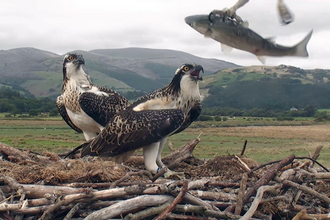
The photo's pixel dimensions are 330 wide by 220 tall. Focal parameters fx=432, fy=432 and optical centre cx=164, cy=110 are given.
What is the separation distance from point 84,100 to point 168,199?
3.32 m

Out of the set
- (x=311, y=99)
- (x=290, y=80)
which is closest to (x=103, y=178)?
(x=311, y=99)

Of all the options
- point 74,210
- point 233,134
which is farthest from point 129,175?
point 233,134

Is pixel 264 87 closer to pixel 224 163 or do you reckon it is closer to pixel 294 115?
pixel 294 115

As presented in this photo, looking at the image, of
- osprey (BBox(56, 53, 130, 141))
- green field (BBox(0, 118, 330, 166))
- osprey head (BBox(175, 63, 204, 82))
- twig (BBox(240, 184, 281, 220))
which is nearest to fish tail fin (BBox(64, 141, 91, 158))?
osprey (BBox(56, 53, 130, 141))

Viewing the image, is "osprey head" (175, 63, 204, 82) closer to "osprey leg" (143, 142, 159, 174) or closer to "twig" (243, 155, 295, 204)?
"osprey leg" (143, 142, 159, 174)

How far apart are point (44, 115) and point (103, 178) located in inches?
1048

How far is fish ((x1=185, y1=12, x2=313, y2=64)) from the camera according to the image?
3309 mm

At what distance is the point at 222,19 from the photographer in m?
3.35

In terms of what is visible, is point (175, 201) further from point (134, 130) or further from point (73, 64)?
point (73, 64)

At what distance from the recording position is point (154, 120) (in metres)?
6.35

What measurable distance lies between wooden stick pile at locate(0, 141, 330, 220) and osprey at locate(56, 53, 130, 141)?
224 cm

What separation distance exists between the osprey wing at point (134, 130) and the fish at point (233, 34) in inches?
120

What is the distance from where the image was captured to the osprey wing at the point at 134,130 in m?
6.32

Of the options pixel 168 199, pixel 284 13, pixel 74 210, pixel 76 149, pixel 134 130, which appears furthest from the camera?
pixel 76 149
